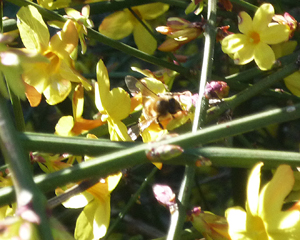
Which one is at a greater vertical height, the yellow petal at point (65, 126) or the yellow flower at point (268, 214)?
the yellow flower at point (268, 214)

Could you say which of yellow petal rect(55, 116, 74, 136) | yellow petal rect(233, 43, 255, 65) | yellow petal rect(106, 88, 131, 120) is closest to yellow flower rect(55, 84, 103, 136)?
Answer: yellow petal rect(55, 116, 74, 136)

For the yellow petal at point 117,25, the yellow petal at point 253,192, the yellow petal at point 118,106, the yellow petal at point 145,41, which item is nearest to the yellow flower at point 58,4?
the yellow petal at point 117,25

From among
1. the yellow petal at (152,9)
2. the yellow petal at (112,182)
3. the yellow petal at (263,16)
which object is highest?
the yellow petal at (263,16)

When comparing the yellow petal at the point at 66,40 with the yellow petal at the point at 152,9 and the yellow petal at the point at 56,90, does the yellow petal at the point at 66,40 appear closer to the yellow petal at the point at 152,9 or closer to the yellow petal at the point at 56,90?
the yellow petal at the point at 56,90

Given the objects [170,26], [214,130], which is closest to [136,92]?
[170,26]

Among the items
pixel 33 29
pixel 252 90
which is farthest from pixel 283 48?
pixel 33 29

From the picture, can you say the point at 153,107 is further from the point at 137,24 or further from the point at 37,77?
the point at 137,24
